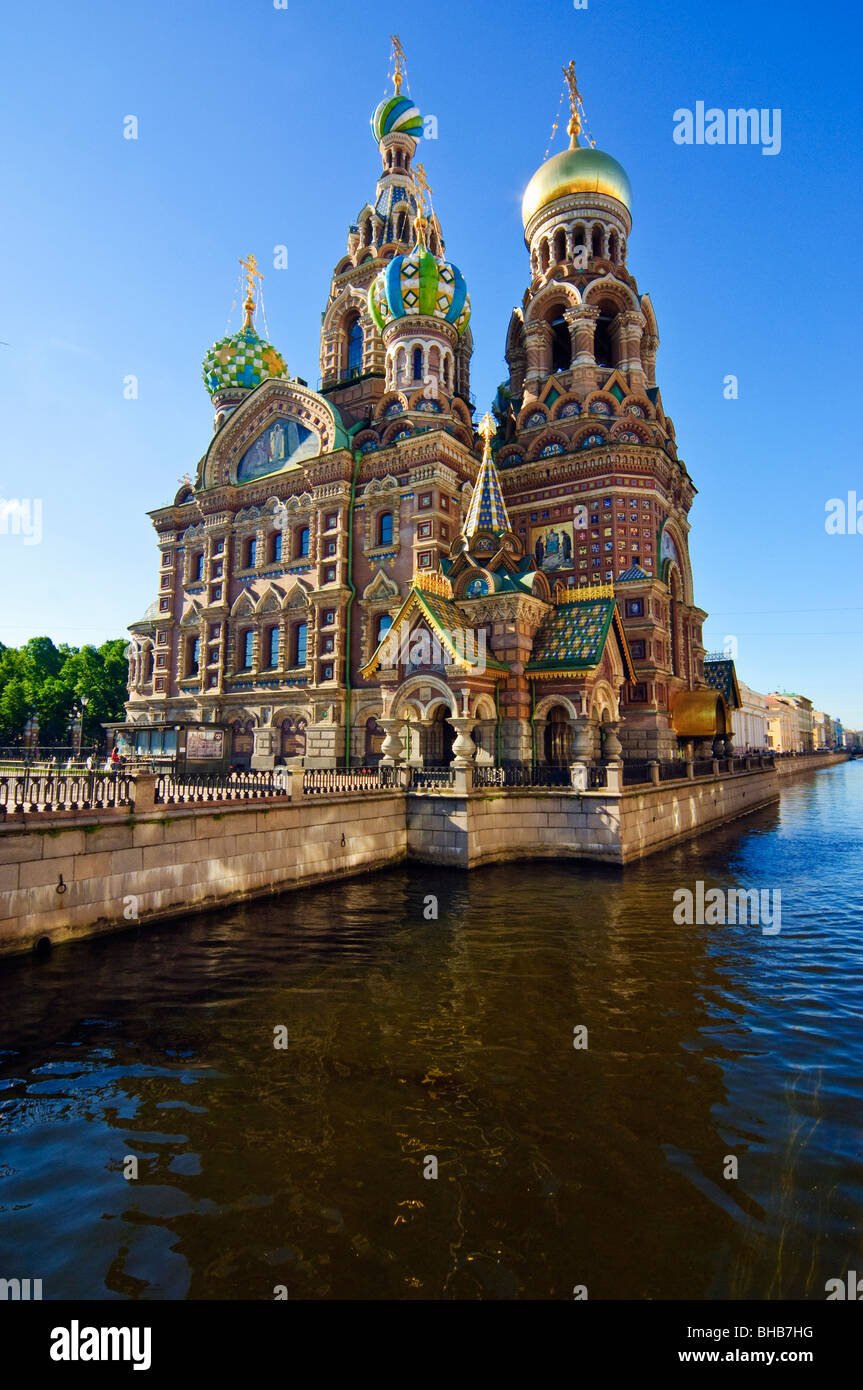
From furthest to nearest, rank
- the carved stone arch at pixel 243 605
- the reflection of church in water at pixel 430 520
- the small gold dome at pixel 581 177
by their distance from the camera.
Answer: the small gold dome at pixel 581 177
the carved stone arch at pixel 243 605
the reflection of church in water at pixel 430 520

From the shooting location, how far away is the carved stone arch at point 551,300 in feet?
A: 106

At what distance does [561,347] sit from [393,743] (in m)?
26.8

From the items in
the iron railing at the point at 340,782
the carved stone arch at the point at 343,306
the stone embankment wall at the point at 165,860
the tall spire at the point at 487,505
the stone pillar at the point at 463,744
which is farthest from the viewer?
the carved stone arch at the point at 343,306

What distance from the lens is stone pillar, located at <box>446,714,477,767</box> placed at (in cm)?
1720

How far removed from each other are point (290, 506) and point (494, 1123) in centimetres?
2926

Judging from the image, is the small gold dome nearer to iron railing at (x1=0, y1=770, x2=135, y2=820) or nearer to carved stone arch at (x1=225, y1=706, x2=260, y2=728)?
carved stone arch at (x1=225, y1=706, x2=260, y2=728)

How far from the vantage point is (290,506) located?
3097cm

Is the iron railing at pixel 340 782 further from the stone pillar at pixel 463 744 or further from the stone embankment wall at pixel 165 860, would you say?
the stone pillar at pixel 463 744

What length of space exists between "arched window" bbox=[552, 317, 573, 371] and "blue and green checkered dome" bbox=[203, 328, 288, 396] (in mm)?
15969

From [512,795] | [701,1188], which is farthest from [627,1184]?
[512,795]

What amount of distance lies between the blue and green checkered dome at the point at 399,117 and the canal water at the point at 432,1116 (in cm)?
4553

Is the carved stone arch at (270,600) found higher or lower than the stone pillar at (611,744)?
higher

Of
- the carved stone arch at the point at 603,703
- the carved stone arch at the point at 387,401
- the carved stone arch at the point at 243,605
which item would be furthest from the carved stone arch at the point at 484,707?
the carved stone arch at the point at 387,401
